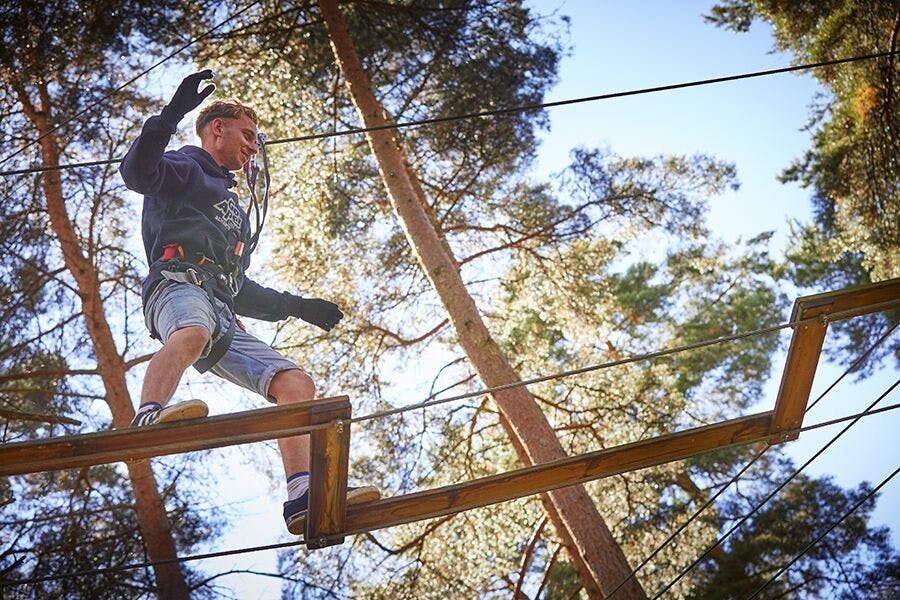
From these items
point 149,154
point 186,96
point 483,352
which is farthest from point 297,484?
point 483,352

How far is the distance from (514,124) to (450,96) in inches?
33.3

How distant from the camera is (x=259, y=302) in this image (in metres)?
3.58

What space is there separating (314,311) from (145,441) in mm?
1287

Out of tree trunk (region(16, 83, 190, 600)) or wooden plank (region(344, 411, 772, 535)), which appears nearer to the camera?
wooden plank (region(344, 411, 772, 535))

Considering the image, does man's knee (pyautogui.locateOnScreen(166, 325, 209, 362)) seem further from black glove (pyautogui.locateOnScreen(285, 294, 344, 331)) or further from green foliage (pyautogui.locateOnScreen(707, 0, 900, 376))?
green foliage (pyautogui.locateOnScreen(707, 0, 900, 376))

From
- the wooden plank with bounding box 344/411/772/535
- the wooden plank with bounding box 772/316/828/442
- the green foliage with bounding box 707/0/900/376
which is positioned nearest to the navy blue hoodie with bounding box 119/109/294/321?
the wooden plank with bounding box 344/411/772/535

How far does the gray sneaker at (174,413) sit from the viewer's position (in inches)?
97.0

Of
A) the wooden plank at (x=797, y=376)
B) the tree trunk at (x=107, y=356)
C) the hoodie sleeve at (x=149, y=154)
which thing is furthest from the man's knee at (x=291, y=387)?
the tree trunk at (x=107, y=356)

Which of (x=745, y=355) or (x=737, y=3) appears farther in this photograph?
(x=745, y=355)

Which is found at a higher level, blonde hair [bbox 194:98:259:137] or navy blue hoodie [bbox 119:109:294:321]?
blonde hair [bbox 194:98:259:137]

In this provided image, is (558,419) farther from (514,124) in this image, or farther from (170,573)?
(170,573)

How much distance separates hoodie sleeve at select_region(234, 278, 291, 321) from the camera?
3541 millimetres

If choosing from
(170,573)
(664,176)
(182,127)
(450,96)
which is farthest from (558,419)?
(182,127)

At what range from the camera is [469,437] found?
7.48 m
